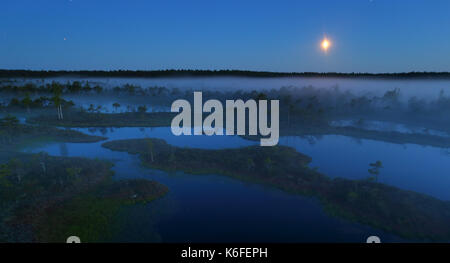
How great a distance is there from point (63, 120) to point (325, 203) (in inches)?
2738

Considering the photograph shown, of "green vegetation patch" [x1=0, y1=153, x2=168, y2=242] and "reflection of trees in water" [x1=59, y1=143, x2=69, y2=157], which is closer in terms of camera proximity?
"green vegetation patch" [x1=0, y1=153, x2=168, y2=242]

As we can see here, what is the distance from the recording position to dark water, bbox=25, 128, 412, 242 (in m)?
20.0

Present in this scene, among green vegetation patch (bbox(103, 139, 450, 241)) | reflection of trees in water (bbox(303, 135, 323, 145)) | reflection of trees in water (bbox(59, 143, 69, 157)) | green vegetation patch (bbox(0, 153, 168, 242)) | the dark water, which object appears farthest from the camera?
reflection of trees in water (bbox(303, 135, 323, 145))

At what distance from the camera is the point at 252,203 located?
25.3m

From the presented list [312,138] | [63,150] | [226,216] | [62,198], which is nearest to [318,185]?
[226,216]

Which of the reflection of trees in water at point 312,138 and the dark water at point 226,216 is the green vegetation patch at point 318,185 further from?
the reflection of trees in water at point 312,138

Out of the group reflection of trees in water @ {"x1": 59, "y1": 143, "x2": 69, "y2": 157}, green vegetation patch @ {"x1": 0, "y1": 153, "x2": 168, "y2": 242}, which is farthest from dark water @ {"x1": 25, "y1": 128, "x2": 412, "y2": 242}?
reflection of trees in water @ {"x1": 59, "y1": 143, "x2": 69, "y2": 157}

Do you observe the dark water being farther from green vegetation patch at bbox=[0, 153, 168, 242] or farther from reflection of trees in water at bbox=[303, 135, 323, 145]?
reflection of trees in water at bbox=[303, 135, 323, 145]

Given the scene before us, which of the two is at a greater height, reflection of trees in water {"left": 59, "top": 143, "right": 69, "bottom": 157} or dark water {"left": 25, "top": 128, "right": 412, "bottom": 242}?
reflection of trees in water {"left": 59, "top": 143, "right": 69, "bottom": 157}

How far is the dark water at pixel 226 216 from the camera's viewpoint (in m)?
20.0
